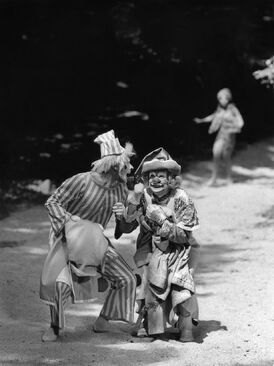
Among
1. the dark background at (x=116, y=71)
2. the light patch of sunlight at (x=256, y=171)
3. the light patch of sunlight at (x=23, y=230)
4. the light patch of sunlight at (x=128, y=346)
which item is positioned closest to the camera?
the light patch of sunlight at (x=128, y=346)

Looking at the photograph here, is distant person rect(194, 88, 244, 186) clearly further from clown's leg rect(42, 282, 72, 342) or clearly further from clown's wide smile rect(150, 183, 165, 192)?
clown's leg rect(42, 282, 72, 342)

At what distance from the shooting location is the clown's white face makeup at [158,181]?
292 inches

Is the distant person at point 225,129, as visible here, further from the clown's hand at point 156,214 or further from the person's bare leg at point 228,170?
the clown's hand at point 156,214

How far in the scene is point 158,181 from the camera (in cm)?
742

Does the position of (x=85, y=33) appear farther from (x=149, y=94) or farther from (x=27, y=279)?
(x=27, y=279)

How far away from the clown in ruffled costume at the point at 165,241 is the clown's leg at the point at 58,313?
61 cm

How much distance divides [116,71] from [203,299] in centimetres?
903

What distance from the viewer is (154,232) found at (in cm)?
749

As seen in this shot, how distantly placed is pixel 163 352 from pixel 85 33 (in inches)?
407

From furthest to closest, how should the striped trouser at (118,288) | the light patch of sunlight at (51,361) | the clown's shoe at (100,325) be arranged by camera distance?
the clown's shoe at (100,325), the striped trouser at (118,288), the light patch of sunlight at (51,361)

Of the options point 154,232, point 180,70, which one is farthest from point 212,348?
point 180,70

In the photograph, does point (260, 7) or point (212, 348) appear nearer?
point (212, 348)

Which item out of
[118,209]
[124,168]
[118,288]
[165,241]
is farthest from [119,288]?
[124,168]

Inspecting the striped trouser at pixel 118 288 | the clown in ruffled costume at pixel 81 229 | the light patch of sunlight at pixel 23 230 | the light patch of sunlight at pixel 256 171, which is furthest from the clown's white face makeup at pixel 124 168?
the light patch of sunlight at pixel 256 171
